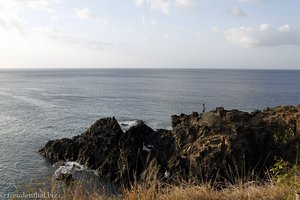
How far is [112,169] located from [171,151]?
5647 mm

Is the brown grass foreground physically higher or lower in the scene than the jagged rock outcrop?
higher

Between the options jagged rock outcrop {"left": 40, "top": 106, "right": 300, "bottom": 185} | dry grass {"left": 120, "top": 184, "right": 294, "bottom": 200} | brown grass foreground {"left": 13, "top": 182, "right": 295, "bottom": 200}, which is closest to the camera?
brown grass foreground {"left": 13, "top": 182, "right": 295, "bottom": 200}

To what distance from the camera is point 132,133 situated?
32344 mm

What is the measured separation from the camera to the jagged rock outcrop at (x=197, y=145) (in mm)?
23781

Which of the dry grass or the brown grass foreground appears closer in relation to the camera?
the brown grass foreground

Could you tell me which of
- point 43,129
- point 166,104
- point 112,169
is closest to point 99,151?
point 112,169

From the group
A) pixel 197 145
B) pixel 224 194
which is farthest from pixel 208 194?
pixel 197 145

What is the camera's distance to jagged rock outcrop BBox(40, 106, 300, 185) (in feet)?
78.0

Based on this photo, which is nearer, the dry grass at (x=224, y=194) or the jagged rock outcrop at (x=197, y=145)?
the dry grass at (x=224, y=194)

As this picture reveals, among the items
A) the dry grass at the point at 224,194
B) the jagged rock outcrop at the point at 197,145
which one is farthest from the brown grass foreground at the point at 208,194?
the jagged rock outcrop at the point at 197,145

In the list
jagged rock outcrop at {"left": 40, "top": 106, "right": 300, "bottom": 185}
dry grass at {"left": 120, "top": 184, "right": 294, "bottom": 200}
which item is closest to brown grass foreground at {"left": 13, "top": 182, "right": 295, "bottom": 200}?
dry grass at {"left": 120, "top": 184, "right": 294, "bottom": 200}

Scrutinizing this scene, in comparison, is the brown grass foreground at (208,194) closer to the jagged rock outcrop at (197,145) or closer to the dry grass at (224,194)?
the dry grass at (224,194)

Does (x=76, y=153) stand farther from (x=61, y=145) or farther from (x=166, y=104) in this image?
(x=166, y=104)

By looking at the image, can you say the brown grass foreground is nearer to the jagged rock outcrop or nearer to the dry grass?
the dry grass
